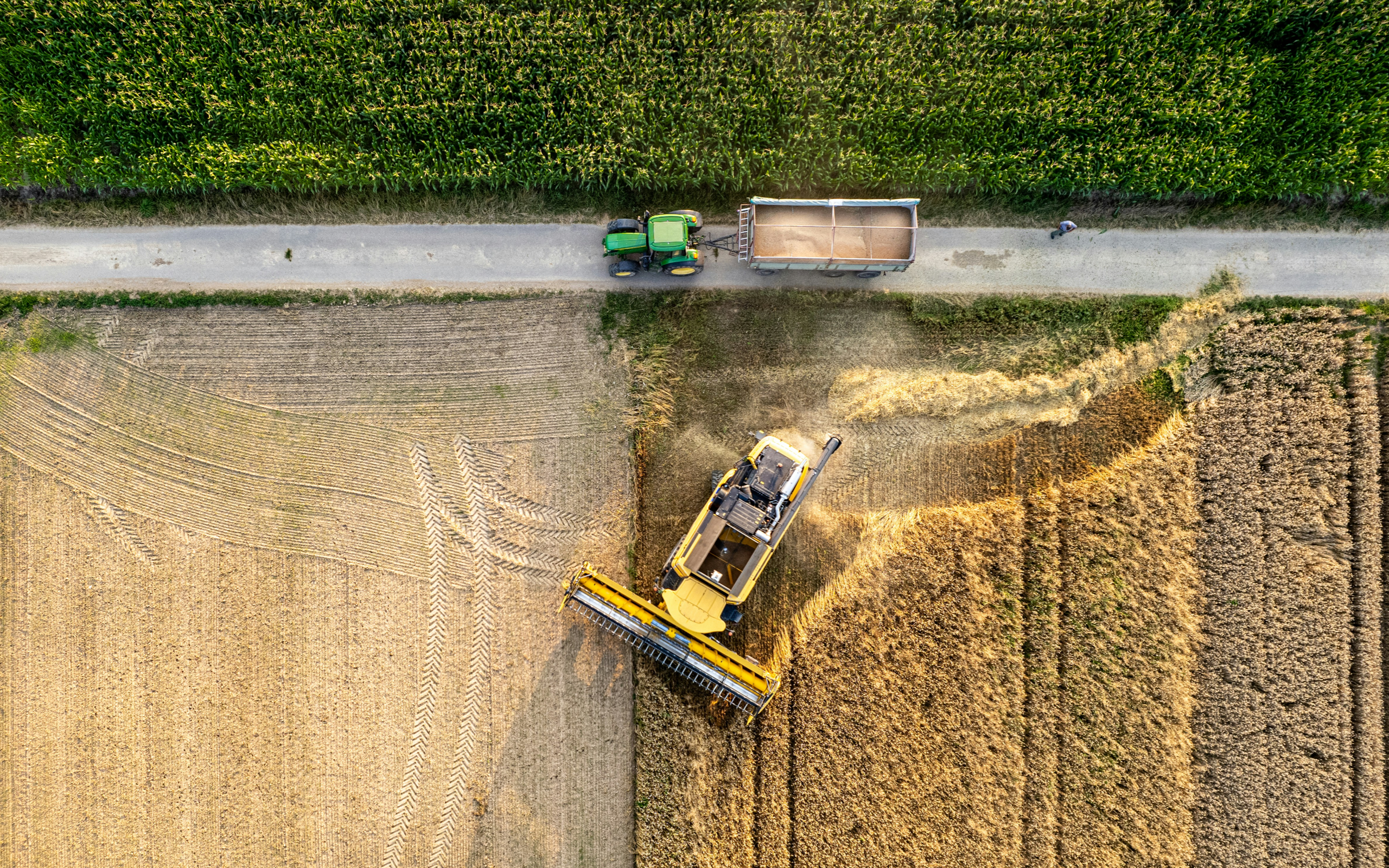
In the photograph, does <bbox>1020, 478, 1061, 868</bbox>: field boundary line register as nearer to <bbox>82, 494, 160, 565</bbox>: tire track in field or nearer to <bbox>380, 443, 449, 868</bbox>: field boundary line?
<bbox>380, 443, 449, 868</bbox>: field boundary line

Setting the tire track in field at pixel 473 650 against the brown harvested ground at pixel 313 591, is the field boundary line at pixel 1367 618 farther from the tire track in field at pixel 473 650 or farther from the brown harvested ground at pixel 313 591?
the tire track in field at pixel 473 650

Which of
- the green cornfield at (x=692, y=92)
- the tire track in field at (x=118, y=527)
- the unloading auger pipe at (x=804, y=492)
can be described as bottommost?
the tire track in field at (x=118, y=527)

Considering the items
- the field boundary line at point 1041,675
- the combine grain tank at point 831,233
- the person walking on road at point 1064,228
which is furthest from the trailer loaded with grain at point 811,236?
the field boundary line at point 1041,675

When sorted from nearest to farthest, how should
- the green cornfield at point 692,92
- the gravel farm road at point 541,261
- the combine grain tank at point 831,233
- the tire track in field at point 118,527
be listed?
the combine grain tank at point 831,233 → the green cornfield at point 692,92 → the tire track in field at point 118,527 → the gravel farm road at point 541,261

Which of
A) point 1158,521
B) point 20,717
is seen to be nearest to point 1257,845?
point 1158,521

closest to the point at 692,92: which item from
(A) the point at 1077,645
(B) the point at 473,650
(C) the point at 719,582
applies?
(C) the point at 719,582

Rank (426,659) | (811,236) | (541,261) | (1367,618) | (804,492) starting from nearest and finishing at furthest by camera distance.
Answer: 1. (804,492)
2. (811,236)
3. (1367,618)
4. (426,659)
5. (541,261)

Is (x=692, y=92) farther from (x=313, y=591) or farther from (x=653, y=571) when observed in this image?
(x=313, y=591)
